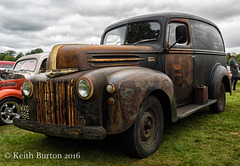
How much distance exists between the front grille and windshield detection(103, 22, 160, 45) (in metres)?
1.85

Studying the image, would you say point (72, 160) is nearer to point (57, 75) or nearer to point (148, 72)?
point (57, 75)

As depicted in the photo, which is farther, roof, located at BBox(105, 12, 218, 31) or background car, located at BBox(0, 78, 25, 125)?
background car, located at BBox(0, 78, 25, 125)

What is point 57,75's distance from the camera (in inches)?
111

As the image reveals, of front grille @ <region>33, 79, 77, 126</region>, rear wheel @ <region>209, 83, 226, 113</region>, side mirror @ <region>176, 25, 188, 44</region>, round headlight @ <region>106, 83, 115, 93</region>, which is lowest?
rear wheel @ <region>209, 83, 226, 113</region>

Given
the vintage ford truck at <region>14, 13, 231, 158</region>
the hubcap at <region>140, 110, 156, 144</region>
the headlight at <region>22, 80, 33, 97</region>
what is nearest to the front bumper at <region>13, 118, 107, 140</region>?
the vintage ford truck at <region>14, 13, 231, 158</region>

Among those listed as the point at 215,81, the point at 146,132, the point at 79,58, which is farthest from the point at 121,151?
the point at 215,81

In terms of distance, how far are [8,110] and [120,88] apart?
362 cm

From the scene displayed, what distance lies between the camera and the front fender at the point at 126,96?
2426mm

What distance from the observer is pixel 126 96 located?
247 cm

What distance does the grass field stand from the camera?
8.88ft

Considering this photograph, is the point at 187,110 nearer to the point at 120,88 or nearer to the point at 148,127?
the point at 148,127

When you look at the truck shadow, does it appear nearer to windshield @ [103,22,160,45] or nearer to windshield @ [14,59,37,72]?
windshield @ [103,22,160,45]

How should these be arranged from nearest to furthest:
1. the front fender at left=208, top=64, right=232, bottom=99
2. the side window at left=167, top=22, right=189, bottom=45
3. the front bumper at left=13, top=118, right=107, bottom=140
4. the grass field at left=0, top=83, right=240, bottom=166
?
the front bumper at left=13, top=118, right=107, bottom=140
the grass field at left=0, top=83, right=240, bottom=166
the side window at left=167, top=22, right=189, bottom=45
the front fender at left=208, top=64, right=232, bottom=99

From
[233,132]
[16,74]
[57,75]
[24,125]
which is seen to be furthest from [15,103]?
[233,132]
